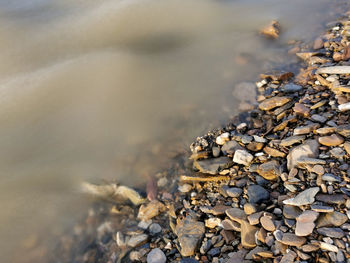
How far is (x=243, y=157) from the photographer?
102 inches

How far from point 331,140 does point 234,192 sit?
911 millimetres

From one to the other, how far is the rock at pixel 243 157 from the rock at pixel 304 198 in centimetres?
64

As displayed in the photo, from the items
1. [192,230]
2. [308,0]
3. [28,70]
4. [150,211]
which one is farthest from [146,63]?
[308,0]

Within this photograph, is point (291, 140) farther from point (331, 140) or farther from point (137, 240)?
point (137, 240)

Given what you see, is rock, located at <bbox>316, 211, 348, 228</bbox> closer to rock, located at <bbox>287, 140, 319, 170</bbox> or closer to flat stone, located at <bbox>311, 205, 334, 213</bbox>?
flat stone, located at <bbox>311, 205, 334, 213</bbox>

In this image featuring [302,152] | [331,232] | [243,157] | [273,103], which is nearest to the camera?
[331,232]

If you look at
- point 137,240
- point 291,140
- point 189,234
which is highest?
point 291,140

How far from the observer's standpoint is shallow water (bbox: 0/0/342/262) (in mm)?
3020

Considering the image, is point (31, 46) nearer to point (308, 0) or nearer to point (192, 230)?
point (192, 230)

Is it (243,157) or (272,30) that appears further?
(272,30)

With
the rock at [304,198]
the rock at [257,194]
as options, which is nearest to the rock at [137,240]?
the rock at [257,194]

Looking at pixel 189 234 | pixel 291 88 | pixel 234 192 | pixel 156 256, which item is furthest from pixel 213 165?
pixel 291 88

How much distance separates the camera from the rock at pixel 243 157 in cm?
258

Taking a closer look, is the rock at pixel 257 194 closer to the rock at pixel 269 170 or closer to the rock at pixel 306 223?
the rock at pixel 269 170
